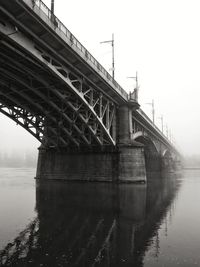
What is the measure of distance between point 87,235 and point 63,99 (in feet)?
53.1

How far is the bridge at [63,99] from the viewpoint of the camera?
18.0m

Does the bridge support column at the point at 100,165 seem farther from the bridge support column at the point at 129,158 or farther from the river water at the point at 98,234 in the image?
the river water at the point at 98,234

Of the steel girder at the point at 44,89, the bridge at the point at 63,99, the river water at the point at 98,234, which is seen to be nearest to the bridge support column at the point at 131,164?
the bridge at the point at 63,99

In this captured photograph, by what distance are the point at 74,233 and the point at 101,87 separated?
20.9 metres

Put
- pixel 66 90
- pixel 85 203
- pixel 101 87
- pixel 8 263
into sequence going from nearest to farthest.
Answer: pixel 8 263, pixel 85 203, pixel 66 90, pixel 101 87

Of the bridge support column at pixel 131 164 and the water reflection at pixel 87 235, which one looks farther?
the bridge support column at pixel 131 164

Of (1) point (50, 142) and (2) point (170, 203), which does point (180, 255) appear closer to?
(2) point (170, 203)

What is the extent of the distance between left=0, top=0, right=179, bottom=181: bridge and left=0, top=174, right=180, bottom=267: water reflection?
1031cm

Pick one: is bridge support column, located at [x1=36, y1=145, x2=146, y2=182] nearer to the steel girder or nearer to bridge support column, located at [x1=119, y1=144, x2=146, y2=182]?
bridge support column, located at [x1=119, y1=144, x2=146, y2=182]

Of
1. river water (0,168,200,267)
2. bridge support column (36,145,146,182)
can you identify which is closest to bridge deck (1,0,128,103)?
bridge support column (36,145,146,182)

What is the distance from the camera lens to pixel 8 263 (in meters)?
7.45

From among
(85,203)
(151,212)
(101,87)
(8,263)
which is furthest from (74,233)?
(101,87)

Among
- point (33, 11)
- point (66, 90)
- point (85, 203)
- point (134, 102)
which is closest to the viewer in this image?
point (33, 11)

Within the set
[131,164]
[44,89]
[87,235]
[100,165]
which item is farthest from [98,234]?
[100,165]
